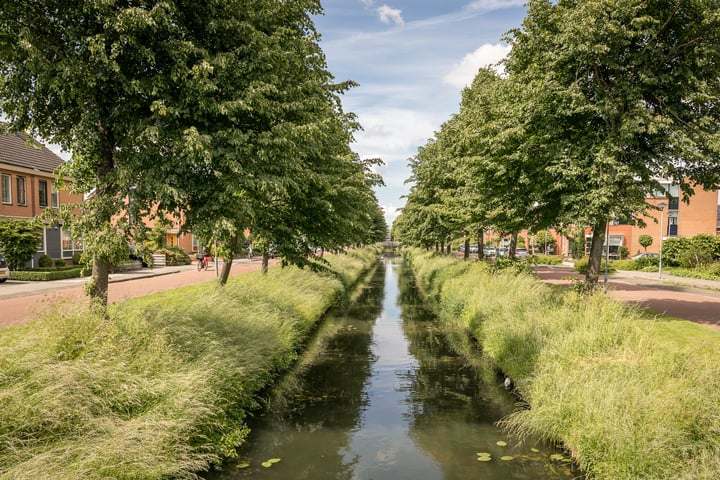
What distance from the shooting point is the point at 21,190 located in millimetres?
29016

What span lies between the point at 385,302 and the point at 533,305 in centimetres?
1424

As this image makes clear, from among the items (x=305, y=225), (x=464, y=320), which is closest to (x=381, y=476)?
(x=305, y=225)

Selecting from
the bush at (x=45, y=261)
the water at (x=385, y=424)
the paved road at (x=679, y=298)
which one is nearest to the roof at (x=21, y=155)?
the bush at (x=45, y=261)

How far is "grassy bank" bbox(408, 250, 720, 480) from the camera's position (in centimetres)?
564

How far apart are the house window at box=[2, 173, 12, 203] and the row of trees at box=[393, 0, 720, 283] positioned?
2894 centimetres

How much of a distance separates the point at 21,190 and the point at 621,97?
33505mm

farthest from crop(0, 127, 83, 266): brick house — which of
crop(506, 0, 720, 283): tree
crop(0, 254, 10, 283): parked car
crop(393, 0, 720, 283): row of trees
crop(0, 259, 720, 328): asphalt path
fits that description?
crop(506, 0, 720, 283): tree

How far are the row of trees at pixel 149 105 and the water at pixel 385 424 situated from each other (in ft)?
12.4

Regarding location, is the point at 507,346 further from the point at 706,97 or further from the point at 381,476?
the point at 706,97

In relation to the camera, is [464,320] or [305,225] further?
[464,320]

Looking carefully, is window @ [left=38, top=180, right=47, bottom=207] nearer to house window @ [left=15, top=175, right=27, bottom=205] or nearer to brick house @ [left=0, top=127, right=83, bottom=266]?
brick house @ [left=0, top=127, right=83, bottom=266]

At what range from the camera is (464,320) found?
1641cm

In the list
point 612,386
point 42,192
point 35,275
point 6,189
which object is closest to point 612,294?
point 612,386

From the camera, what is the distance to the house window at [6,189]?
1089 inches
